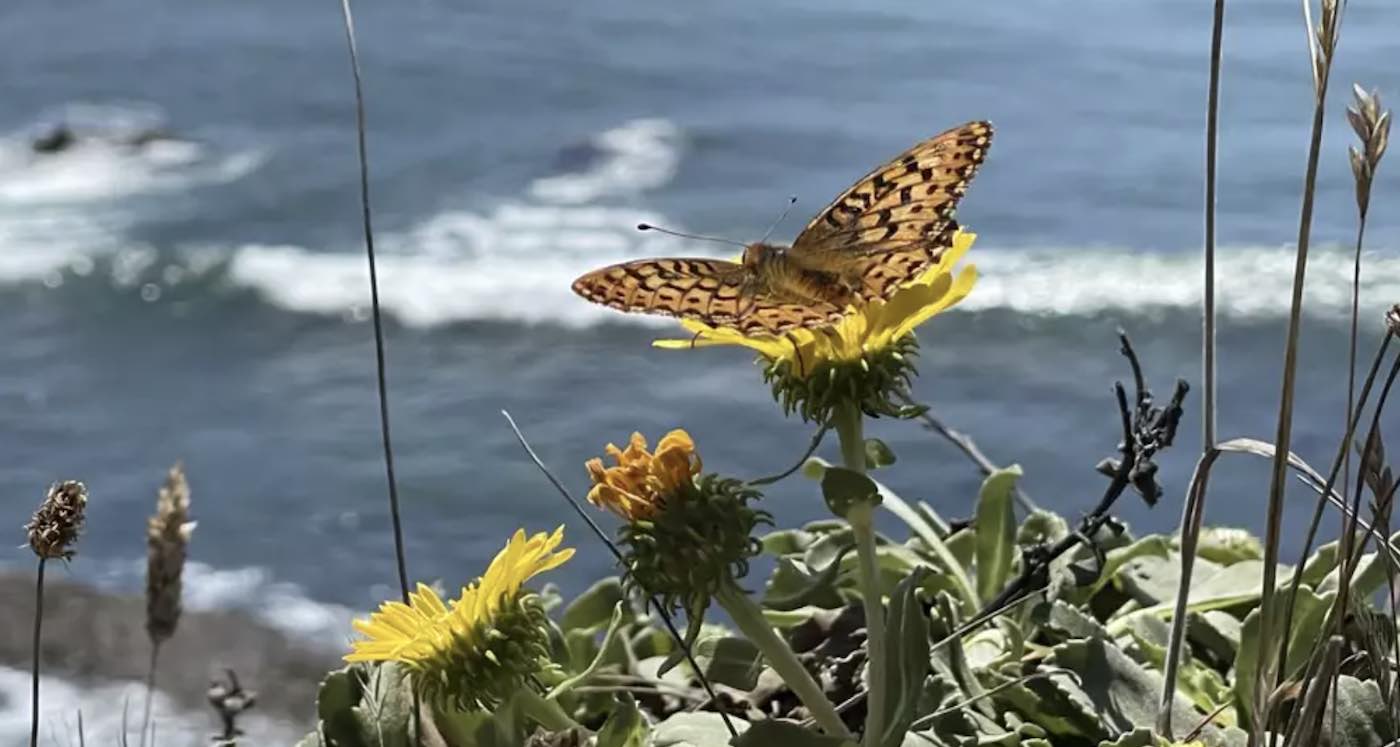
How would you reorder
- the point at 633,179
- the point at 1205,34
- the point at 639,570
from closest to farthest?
the point at 639,570, the point at 633,179, the point at 1205,34

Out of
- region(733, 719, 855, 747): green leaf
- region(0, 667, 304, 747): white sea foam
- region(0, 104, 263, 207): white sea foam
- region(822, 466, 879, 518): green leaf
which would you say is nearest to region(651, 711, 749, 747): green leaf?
region(733, 719, 855, 747): green leaf

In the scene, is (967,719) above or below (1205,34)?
below

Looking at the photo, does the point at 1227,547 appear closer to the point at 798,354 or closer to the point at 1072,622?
the point at 1072,622

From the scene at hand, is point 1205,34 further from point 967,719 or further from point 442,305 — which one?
point 967,719

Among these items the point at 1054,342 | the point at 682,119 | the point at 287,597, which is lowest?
the point at 287,597

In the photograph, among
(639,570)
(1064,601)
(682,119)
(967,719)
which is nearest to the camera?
(639,570)

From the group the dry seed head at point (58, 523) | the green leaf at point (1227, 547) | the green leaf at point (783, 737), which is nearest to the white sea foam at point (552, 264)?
the green leaf at point (1227, 547)

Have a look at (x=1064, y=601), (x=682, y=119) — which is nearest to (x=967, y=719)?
(x=1064, y=601)

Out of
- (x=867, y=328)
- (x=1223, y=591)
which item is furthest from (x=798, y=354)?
(x=1223, y=591)
